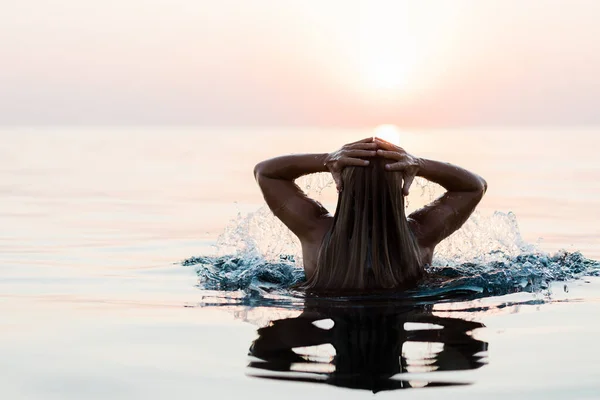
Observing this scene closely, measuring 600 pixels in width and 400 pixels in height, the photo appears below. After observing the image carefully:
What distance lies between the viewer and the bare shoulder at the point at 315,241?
6594 mm

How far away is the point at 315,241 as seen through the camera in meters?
6.64

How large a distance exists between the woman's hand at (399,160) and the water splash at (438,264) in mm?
688

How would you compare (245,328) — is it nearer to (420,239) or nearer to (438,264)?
(420,239)

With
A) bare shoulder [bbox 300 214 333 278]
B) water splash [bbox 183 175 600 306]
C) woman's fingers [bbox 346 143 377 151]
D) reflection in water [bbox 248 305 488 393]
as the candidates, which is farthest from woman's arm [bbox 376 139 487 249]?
reflection in water [bbox 248 305 488 393]

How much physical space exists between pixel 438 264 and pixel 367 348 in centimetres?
323

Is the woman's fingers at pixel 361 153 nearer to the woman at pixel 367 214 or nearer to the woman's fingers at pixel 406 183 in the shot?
the woman at pixel 367 214

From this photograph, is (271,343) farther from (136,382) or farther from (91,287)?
(91,287)

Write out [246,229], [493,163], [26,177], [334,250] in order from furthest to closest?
[493,163]
[26,177]
[246,229]
[334,250]

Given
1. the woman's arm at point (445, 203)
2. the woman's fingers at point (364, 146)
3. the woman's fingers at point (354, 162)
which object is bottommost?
the woman's arm at point (445, 203)

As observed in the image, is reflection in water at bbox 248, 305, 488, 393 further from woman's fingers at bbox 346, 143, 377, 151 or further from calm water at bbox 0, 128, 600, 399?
woman's fingers at bbox 346, 143, 377, 151

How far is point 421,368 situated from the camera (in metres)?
4.59

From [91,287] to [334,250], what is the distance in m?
2.05

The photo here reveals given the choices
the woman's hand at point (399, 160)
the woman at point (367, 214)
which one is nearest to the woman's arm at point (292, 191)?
the woman at point (367, 214)

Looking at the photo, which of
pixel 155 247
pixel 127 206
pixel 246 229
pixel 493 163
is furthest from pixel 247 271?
pixel 493 163
